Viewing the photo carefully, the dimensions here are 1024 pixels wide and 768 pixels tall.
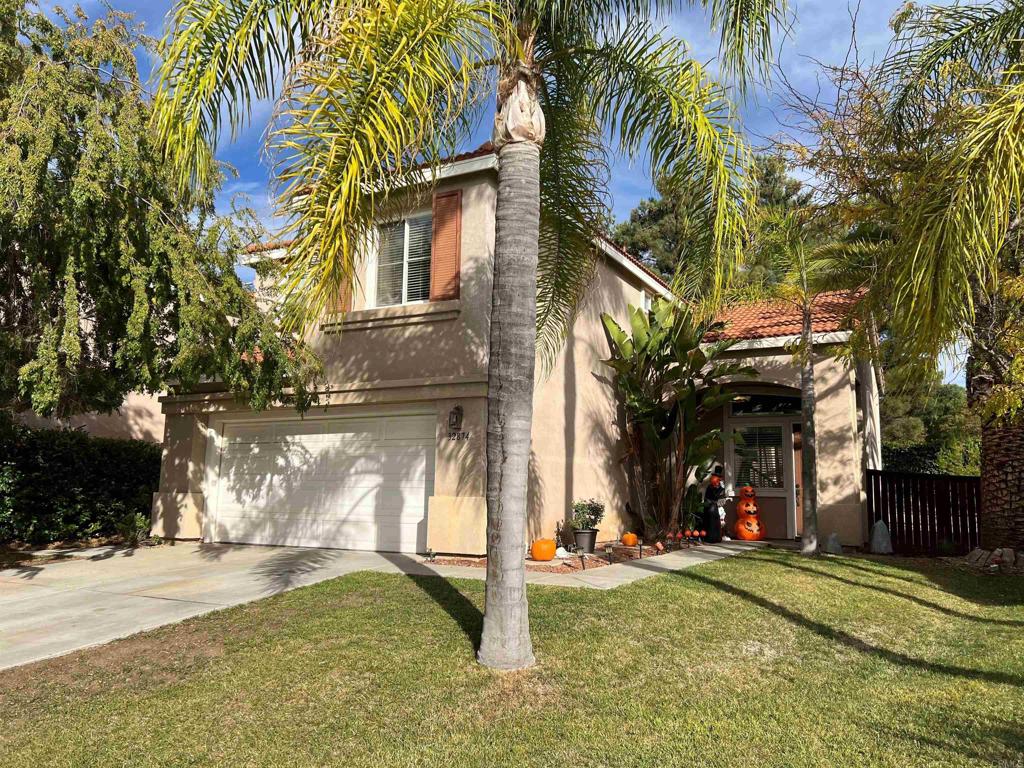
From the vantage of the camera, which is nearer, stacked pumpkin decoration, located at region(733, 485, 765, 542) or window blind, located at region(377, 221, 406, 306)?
window blind, located at region(377, 221, 406, 306)

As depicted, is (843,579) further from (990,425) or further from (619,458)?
(619,458)

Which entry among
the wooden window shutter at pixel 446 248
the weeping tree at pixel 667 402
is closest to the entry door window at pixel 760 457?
the weeping tree at pixel 667 402

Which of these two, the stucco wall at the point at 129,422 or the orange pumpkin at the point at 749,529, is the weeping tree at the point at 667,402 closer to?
the orange pumpkin at the point at 749,529

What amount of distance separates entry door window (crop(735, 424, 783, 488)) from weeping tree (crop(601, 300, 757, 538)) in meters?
2.21

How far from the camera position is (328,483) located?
41.4ft

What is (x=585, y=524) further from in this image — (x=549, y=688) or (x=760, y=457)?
(x=549, y=688)

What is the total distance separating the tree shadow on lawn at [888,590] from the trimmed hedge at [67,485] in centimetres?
1153

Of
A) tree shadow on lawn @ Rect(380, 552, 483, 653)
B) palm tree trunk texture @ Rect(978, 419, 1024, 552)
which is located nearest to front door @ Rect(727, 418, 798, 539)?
palm tree trunk texture @ Rect(978, 419, 1024, 552)

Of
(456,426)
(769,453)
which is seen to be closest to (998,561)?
(769,453)

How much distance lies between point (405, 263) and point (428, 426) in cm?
278

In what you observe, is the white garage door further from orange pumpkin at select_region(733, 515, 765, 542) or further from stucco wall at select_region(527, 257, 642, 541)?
orange pumpkin at select_region(733, 515, 765, 542)

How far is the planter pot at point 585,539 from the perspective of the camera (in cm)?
1147

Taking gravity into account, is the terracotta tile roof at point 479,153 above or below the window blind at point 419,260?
above

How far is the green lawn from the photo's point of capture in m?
4.30
